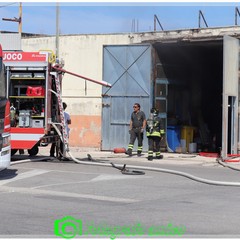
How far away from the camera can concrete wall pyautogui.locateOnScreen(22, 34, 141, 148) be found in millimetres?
22547

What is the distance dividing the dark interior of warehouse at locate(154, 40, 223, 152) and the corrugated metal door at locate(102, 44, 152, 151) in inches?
29.7

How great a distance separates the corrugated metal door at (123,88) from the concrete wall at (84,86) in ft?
5.30

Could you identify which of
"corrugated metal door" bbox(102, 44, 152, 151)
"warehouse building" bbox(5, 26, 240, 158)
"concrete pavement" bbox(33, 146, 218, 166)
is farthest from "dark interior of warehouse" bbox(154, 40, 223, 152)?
"concrete pavement" bbox(33, 146, 218, 166)

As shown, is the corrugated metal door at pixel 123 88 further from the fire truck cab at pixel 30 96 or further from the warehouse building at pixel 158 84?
the fire truck cab at pixel 30 96

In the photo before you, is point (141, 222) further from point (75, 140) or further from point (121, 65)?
point (75, 140)

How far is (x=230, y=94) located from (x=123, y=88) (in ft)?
14.7

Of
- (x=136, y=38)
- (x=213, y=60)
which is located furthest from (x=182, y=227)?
(x=213, y=60)

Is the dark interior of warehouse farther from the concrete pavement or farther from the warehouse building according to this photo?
the concrete pavement

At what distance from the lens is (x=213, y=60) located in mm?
23391

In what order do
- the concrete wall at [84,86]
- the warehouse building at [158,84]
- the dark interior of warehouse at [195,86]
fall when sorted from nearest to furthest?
the warehouse building at [158,84], the dark interior of warehouse at [195,86], the concrete wall at [84,86]

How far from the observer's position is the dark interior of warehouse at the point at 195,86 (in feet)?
68.5

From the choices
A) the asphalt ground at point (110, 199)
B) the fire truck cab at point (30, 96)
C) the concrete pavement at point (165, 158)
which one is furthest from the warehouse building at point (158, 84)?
the asphalt ground at point (110, 199)

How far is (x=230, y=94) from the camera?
1816 cm

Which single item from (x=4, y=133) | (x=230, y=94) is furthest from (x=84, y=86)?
(x=4, y=133)
